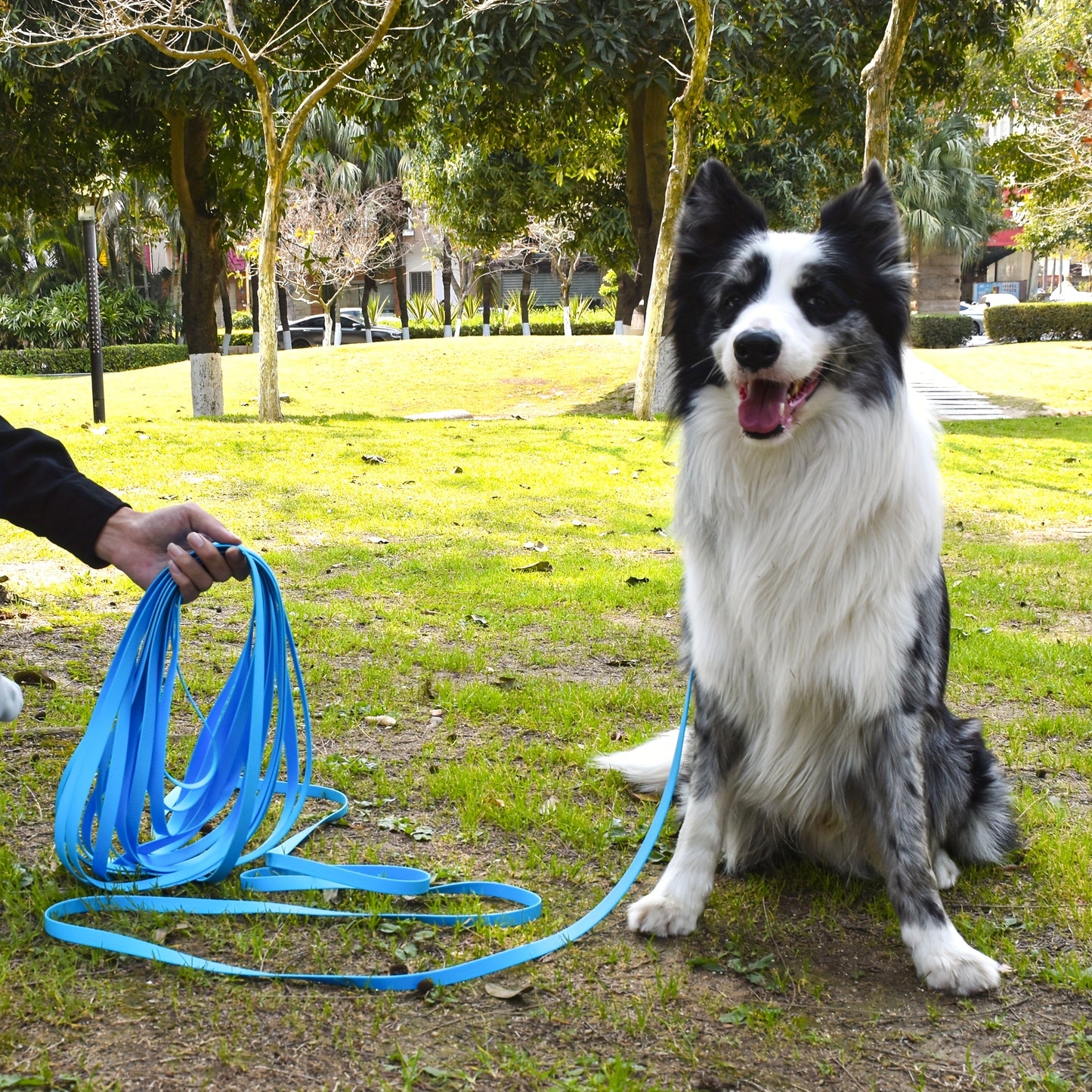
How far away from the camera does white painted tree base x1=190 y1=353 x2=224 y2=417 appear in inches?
656

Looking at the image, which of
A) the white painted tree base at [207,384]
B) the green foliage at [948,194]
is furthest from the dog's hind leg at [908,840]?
the green foliage at [948,194]

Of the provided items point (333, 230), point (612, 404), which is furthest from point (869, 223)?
point (333, 230)

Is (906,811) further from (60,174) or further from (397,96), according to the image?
(60,174)

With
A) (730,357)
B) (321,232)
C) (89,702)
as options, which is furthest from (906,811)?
(321,232)

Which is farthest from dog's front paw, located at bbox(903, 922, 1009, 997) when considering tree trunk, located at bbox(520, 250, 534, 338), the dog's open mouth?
tree trunk, located at bbox(520, 250, 534, 338)

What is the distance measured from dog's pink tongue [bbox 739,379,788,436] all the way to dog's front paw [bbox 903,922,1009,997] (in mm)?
1326

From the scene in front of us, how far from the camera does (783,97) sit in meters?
17.0

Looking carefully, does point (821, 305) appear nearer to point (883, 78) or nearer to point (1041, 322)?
point (883, 78)

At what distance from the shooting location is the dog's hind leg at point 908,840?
2.73m

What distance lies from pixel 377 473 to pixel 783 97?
9.97 m

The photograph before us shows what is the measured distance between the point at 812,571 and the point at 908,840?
727mm

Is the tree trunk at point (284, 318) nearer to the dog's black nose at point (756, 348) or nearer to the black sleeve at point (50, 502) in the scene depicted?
the black sleeve at point (50, 502)

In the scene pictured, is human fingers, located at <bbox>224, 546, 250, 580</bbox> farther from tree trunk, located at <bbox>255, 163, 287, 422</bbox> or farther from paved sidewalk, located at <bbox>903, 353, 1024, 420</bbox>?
paved sidewalk, located at <bbox>903, 353, 1024, 420</bbox>

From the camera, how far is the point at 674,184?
14.4 metres
